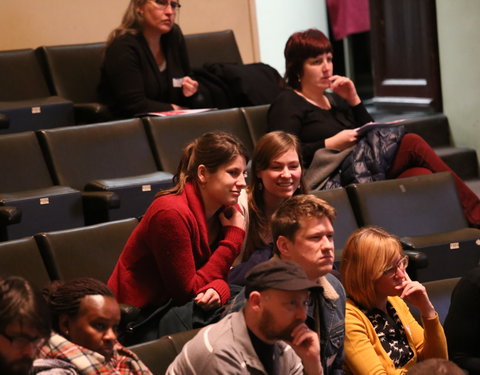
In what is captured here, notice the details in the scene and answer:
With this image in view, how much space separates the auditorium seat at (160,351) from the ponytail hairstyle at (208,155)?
1.46ft

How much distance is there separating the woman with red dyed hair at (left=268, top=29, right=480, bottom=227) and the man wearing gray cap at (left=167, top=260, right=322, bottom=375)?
1.63 meters

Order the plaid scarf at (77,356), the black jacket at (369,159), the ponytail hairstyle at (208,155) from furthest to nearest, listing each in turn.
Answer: the black jacket at (369,159) < the ponytail hairstyle at (208,155) < the plaid scarf at (77,356)

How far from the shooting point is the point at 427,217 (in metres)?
3.03

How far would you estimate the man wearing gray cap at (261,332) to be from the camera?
1.61 metres

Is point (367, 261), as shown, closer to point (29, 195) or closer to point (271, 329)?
point (271, 329)

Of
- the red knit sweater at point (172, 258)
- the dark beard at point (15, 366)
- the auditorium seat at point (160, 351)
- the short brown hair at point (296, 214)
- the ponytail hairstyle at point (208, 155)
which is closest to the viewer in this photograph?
the dark beard at point (15, 366)

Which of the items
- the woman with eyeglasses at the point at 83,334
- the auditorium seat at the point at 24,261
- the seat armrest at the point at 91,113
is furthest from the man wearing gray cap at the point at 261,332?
the seat armrest at the point at 91,113

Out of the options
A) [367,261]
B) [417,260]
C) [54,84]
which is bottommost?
[417,260]

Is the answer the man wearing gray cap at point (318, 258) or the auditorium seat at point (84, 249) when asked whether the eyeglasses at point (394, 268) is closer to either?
the man wearing gray cap at point (318, 258)

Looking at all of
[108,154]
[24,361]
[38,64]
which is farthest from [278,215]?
[38,64]

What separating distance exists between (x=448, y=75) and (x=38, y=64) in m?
2.01

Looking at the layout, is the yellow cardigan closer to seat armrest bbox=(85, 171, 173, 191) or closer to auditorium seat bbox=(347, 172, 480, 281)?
auditorium seat bbox=(347, 172, 480, 281)

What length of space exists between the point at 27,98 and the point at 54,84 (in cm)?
13

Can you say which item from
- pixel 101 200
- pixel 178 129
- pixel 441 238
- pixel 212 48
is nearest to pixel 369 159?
pixel 441 238
